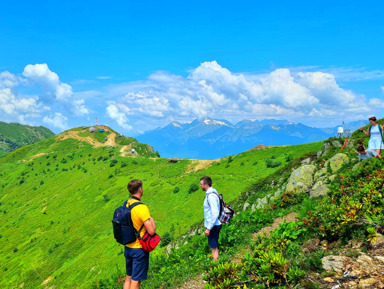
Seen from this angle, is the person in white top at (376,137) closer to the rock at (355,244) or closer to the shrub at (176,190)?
the rock at (355,244)

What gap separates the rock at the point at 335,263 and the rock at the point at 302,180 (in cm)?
1076

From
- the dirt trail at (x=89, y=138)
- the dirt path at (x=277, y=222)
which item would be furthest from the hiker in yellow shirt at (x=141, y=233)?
the dirt trail at (x=89, y=138)

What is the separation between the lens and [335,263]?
598 cm

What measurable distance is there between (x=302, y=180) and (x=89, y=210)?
150ft

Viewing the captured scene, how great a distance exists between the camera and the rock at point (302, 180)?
16566mm

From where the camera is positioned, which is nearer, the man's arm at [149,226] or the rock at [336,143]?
the man's arm at [149,226]

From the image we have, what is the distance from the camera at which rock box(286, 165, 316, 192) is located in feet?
54.3

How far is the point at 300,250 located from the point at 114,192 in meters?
48.3

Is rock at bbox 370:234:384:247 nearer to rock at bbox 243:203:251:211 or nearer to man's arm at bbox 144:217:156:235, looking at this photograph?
man's arm at bbox 144:217:156:235

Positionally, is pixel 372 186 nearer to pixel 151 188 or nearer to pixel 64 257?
pixel 151 188

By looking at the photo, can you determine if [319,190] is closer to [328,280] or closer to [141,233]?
[328,280]

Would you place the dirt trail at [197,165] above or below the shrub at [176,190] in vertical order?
above

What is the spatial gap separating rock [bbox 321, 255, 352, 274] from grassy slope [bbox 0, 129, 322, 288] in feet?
70.0

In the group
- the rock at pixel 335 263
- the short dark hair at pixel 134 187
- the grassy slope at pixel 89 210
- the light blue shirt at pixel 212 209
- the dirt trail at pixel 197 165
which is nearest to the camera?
the rock at pixel 335 263
